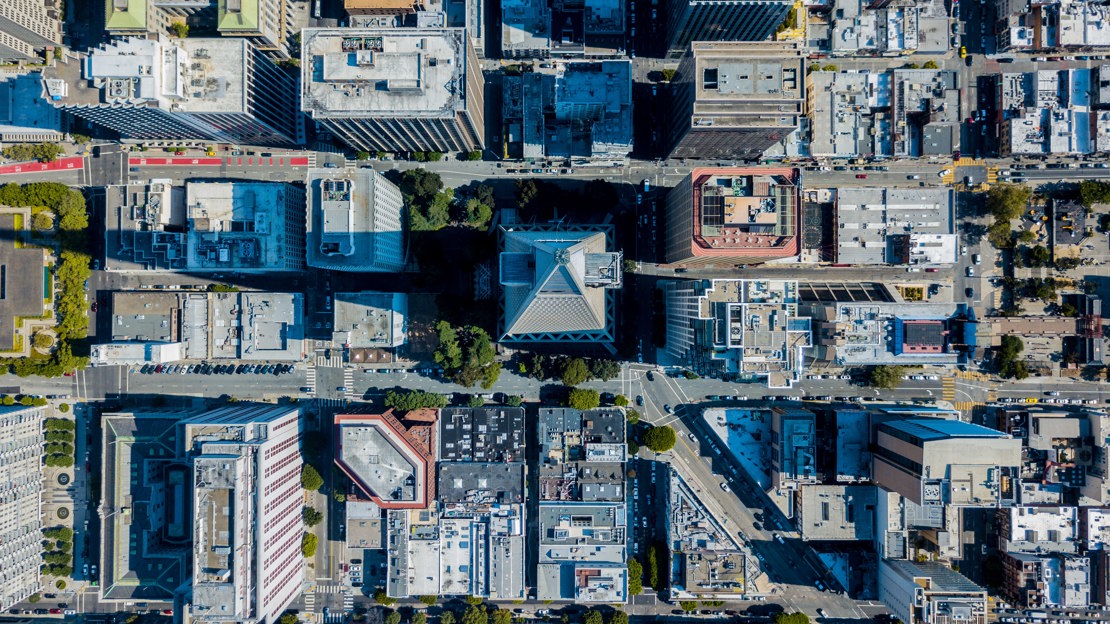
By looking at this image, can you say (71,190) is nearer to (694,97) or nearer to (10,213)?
(10,213)

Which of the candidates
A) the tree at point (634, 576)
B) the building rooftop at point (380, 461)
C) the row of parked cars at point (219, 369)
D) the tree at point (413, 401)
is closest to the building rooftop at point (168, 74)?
the row of parked cars at point (219, 369)

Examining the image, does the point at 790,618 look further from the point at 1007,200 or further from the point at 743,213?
the point at 1007,200

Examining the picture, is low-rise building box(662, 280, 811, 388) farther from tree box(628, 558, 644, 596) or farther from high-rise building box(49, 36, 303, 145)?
high-rise building box(49, 36, 303, 145)

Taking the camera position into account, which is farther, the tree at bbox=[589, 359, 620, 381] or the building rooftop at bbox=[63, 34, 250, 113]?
the tree at bbox=[589, 359, 620, 381]

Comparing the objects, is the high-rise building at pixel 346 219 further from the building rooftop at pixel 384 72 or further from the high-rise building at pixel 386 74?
the building rooftop at pixel 384 72

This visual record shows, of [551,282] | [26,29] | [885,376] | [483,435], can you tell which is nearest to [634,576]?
[483,435]

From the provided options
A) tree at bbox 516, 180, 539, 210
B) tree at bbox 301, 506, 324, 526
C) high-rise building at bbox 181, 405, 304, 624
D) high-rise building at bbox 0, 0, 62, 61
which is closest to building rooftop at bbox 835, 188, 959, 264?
tree at bbox 516, 180, 539, 210

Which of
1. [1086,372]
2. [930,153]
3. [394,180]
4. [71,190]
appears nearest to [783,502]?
[1086,372]
